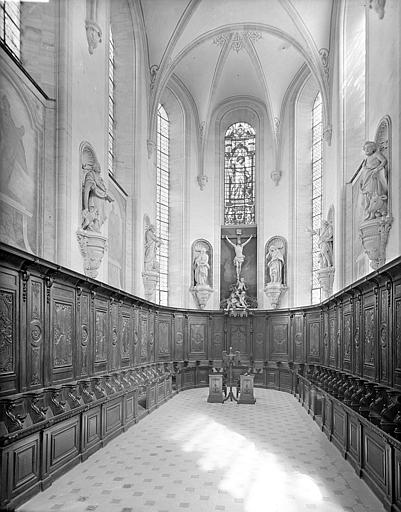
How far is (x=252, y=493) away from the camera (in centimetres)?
674

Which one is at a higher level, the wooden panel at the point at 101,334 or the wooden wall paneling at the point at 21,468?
the wooden panel at the point at 101,334

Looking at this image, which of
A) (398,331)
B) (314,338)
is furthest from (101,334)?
(314,338)

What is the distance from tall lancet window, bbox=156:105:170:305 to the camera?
67.8 ft

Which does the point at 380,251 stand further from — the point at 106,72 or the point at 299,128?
the point at 299,128

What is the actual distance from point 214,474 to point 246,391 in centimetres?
760

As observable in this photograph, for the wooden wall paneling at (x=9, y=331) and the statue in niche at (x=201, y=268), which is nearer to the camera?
the wooden wall paneling at (x=9, y=331)

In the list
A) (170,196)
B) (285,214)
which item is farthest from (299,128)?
(170,196)

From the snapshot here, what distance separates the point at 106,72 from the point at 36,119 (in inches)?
154

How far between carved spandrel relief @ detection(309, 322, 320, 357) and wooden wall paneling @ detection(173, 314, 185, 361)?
4.94 metres

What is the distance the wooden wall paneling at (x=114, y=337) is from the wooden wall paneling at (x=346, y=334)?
5336 millimetres

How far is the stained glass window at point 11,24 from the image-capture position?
9328 millimetres

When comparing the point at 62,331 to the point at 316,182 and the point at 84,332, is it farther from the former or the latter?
the point at 316,182

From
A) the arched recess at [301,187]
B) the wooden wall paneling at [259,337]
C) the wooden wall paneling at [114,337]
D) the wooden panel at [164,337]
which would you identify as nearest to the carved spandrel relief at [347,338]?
the wooden wall paneling at [114,337]

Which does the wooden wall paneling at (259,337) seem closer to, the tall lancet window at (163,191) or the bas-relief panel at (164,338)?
the tall lancet window at (163,191)
